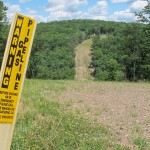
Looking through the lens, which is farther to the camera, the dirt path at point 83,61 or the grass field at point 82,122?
the dirt path at point 83,61

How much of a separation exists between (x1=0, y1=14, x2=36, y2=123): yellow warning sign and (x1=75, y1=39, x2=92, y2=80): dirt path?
5793 cm

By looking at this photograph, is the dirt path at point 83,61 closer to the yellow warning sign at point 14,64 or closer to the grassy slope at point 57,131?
the grassy slope at point 57,131

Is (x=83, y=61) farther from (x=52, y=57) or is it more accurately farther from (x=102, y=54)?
(x=52, y=57)

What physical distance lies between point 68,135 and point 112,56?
53993mm

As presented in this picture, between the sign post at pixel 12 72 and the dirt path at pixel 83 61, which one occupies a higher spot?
the dirt path at pixel 83 61

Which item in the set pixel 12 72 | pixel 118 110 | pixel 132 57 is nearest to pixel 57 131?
pixel 118 110

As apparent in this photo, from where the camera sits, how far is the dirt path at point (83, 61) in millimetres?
64100

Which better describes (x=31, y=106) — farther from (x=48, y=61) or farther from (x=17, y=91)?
(x=48, y=61)

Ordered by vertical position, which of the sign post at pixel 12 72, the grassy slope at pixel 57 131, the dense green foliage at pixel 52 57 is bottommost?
the grassy slope at pixel 57 131

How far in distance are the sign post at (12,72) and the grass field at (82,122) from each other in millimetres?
2929

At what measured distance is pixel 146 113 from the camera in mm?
8055

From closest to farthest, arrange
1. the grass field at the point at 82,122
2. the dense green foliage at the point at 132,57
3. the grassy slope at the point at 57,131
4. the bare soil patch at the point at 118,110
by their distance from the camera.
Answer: the grassy slope at the point at 57,131 < the grass field at the point at 82,122 < the bare soil patch at the point at 118,110 < the dense green foliage at the point at 132,57

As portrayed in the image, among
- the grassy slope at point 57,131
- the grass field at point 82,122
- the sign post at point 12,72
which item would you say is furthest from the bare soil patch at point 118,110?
the sign post at point 12,72

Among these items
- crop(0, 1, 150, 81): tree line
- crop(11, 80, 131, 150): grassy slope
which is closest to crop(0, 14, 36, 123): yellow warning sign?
crop(11, 80, 131, 150): grassy slope
